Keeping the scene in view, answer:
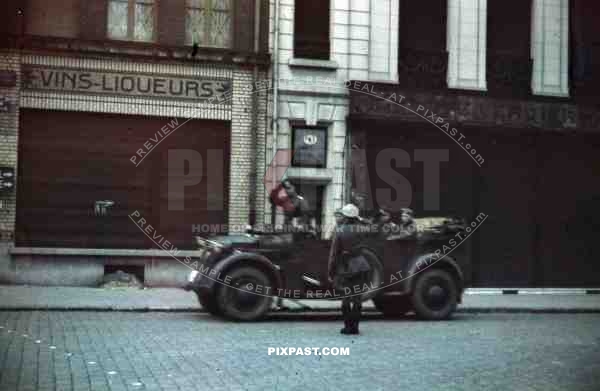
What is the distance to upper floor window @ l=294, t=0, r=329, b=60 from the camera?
66.8ft

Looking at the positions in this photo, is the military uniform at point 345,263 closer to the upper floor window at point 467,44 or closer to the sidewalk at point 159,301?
the sidewalk at point 159,301

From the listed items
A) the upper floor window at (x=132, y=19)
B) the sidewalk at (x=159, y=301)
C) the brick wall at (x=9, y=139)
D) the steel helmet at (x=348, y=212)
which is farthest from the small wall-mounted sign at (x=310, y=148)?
the steel helmet at (x=348, y=212)

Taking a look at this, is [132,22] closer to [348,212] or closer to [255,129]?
[255,129]

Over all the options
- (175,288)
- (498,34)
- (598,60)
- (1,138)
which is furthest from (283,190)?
(598,60)

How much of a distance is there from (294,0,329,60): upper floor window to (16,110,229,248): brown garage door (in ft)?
8.49

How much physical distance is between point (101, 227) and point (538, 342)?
34.8 feet

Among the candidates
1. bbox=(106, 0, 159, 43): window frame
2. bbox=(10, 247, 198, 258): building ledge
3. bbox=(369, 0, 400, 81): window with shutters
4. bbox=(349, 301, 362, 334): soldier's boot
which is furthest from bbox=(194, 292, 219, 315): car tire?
bbox=(369, 0, 400, 81): window with shutters

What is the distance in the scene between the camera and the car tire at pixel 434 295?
574 inches

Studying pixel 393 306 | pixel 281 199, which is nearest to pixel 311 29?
pixel 281 199

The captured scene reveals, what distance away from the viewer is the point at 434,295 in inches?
578

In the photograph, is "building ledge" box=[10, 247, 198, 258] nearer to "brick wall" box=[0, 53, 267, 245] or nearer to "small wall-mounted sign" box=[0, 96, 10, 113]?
"brick wall" box=[0, 53, 267, 245]

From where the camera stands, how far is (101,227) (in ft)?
63.0

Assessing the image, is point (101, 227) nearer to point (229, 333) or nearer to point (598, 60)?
point (229, 333)

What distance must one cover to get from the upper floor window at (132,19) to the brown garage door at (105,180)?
1807 mm
